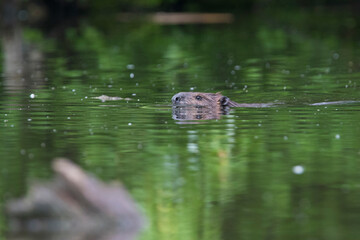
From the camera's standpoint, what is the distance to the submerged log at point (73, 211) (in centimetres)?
798

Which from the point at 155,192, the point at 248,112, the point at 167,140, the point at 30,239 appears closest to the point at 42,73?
the point at 248,112

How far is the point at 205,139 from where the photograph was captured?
12906 mm

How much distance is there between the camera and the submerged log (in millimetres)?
7977

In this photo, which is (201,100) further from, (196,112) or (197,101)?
(196,112)

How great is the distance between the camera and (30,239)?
26.0ft

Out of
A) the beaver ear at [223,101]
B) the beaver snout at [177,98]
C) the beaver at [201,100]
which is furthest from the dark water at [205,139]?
the beaver ear at [223,101]

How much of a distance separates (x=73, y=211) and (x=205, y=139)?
5.02 m

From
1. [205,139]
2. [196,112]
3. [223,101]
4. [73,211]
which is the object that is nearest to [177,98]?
[196,112]

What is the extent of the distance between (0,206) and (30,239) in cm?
134

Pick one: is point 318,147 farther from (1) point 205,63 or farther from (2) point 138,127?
(1) point 205,63

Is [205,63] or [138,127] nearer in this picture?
[138,127]

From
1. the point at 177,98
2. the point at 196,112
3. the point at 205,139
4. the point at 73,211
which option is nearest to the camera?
the point at 73,211

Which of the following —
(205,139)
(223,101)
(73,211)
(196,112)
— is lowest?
(73,211)

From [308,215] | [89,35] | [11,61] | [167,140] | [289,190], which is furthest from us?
[89,35]
